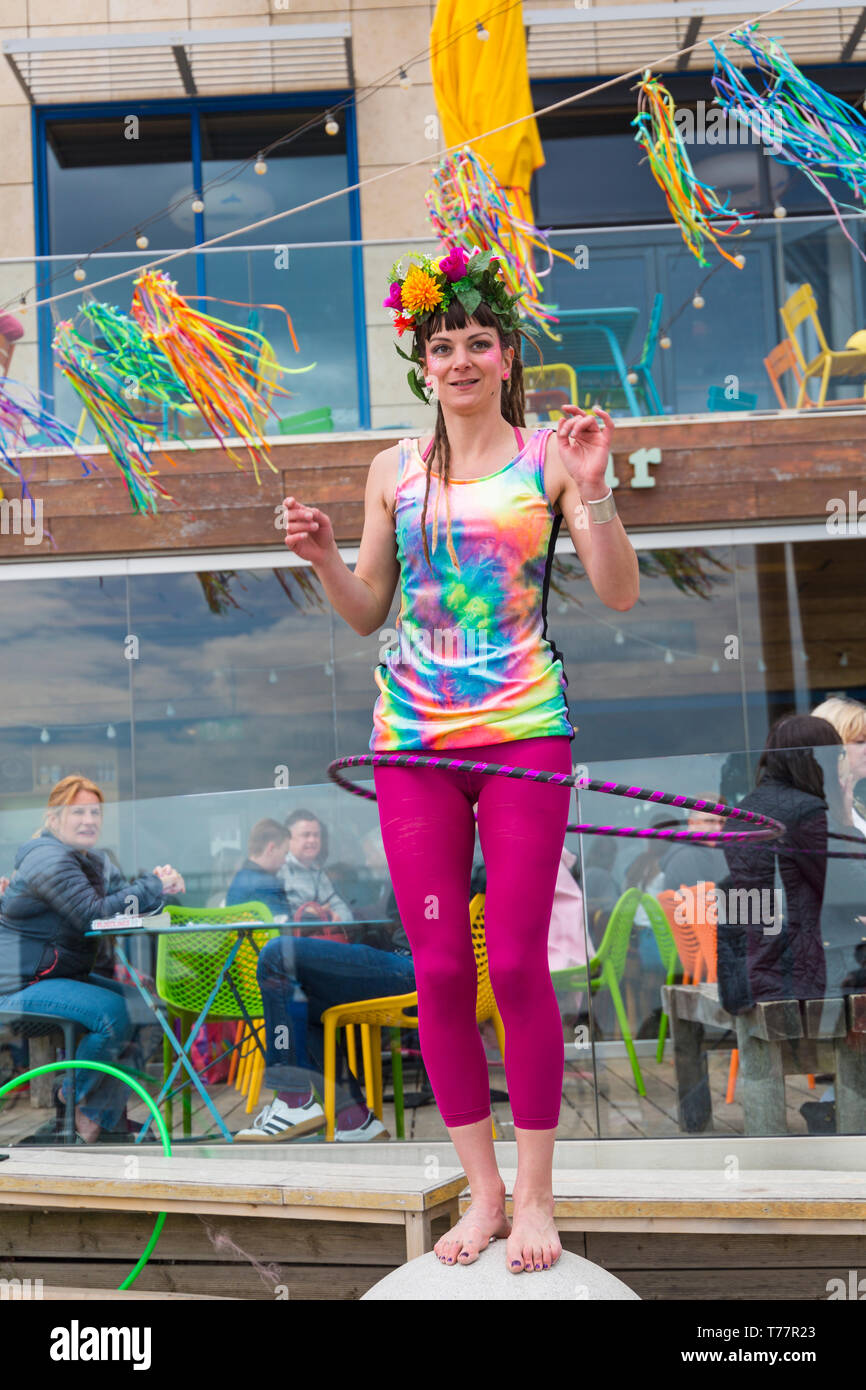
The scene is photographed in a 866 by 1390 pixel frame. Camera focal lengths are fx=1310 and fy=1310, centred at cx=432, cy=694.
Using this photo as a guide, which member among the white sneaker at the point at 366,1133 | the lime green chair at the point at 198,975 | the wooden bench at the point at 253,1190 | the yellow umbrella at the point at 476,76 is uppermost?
the yellow umbrella at the point at 476,76

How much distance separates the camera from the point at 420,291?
7.91ft

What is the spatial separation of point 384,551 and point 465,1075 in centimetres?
99

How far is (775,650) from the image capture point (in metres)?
7.30

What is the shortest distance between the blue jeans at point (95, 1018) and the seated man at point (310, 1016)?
0.44 metres

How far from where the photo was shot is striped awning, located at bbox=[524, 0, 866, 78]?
902cm

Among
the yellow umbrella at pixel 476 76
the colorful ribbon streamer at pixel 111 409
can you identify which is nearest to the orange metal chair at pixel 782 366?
the yellow umbrella at pixel 476 76

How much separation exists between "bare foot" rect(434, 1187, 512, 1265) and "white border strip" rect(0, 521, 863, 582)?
512cm

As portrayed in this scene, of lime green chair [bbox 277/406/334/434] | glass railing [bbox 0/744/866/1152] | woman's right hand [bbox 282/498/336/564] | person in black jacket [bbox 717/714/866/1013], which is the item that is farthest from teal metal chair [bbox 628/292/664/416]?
woman's right hand [bbox 282/498/336/564]

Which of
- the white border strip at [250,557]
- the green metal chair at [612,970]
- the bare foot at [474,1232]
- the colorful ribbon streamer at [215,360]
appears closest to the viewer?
the bare foot at [474,1232]

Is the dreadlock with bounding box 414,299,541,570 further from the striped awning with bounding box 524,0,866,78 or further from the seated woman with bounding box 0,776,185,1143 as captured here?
the striped awning with bounding box 524,0,866,78

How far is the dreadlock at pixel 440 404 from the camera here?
240 cm

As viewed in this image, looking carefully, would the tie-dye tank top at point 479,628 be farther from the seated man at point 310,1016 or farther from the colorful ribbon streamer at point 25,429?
the colorful ribbon streamer at point 25,429

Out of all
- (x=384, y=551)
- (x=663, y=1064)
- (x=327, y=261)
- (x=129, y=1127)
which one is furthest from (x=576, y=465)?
(x=327, y=261)
